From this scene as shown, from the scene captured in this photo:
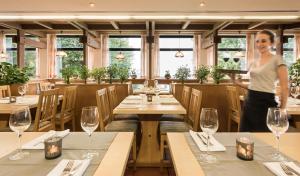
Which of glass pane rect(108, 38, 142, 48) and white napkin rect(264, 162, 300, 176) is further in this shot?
glass pane rect(108, 38, 142, 48)

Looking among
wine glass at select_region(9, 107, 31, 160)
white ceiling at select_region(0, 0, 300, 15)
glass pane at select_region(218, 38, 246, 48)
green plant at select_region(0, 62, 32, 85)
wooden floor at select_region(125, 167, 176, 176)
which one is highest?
glass pane at select_region(218, 38, 246, 48)

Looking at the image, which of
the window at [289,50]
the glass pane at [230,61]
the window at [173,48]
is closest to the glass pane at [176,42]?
the window at [173,48]

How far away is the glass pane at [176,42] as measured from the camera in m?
13.1

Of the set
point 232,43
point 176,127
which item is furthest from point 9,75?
point 232,43

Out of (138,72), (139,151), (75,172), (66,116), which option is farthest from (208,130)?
(138,72)

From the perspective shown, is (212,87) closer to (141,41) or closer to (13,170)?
(13,170)

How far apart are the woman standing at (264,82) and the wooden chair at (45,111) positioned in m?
2.17

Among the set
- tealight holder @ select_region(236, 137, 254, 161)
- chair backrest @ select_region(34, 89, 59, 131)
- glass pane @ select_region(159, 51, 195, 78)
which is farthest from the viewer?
glass pane @ select_region(159, 51, 195, 78)

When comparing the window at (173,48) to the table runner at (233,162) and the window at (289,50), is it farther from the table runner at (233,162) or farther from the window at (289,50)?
the table runner at (233,162)

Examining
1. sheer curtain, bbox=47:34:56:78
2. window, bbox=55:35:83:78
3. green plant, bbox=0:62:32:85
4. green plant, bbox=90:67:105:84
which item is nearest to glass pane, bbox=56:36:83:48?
window, bbox=55:35:83:78

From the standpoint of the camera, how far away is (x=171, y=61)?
1323 cm

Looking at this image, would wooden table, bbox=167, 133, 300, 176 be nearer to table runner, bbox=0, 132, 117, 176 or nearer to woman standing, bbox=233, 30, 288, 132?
table runner, bbox=0, 132, 117, 176

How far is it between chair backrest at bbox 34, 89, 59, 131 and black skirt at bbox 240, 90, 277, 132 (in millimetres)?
2155

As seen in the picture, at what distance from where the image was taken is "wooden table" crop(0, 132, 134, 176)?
1066mm
